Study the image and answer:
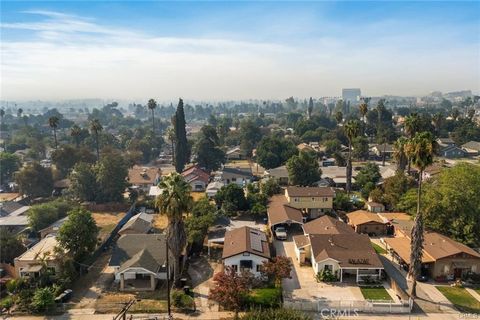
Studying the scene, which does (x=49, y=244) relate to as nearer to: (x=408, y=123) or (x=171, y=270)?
(x=171, y=270)

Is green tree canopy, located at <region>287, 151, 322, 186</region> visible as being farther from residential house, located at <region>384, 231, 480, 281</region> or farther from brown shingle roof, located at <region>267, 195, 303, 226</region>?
residential house, located at <region>384, 231, 480, 281</region>

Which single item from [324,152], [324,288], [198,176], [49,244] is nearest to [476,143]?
[324,152]

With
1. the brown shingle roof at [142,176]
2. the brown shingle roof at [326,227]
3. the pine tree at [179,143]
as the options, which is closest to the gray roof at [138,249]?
the brown shingle roof at [326,227]

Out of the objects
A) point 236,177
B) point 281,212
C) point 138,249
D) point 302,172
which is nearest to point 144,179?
point 236,177

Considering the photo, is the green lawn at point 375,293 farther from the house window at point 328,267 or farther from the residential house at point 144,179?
the residential house at point 144,179

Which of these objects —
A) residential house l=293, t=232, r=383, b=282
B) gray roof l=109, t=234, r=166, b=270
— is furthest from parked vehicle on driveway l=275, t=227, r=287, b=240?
gray roof l=109, t=234, r=166, b=270

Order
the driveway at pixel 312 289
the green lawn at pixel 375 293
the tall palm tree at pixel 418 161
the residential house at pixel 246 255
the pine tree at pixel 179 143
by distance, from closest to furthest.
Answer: the tall palm tree at pixel 418 161, the green lawn at pixel 375 293, the driveway at pixel 312 289, the residential house at pixel 246 255, the pine tree at pixel 179 143
